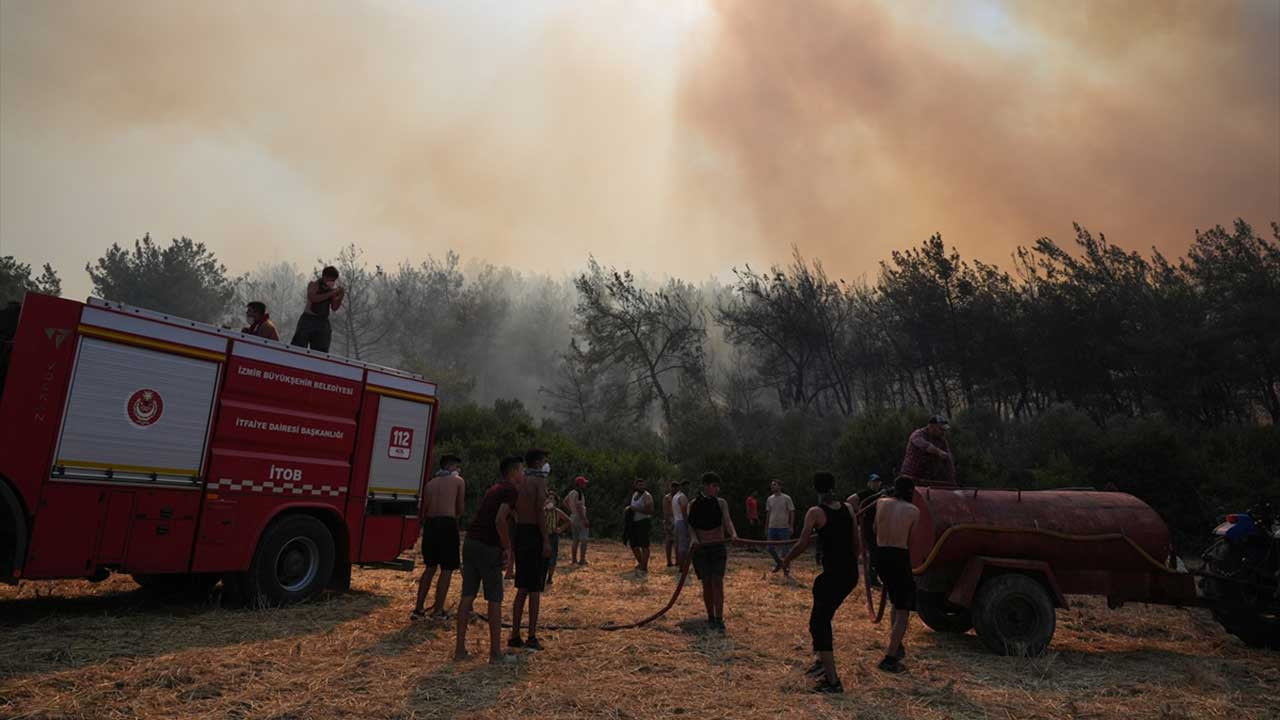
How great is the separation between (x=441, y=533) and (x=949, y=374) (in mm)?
33322

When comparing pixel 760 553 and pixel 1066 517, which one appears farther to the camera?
pixel 760 553

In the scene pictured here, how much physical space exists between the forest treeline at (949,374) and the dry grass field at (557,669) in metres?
16.1

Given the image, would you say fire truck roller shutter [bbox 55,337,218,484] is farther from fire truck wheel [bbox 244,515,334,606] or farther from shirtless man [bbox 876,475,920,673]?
shirtless man [bbox 876,475,920,673]

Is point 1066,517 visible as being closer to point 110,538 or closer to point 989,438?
point 110,538

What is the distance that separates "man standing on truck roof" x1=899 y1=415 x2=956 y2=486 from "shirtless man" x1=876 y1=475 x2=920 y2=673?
8.46 feet

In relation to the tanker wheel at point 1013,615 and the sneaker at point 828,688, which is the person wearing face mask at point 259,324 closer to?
the sneaker at point 828,688

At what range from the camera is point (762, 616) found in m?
10.5

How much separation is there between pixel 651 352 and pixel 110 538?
3852cm

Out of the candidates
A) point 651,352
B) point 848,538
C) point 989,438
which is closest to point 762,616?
point 848,538

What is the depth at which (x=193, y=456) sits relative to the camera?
8.52 meters

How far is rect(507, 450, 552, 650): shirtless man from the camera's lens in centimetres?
766

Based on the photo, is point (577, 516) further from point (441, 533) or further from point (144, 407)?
point (144, 407)

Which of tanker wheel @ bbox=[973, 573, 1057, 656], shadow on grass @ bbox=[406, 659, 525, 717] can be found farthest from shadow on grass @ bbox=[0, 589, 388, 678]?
tanker wheel @ bbox=[973, 573, 1057, 656]

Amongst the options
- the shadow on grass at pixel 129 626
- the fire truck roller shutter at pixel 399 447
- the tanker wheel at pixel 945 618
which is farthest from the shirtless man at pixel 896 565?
the fire truck roller shutter at pixel 399 447
